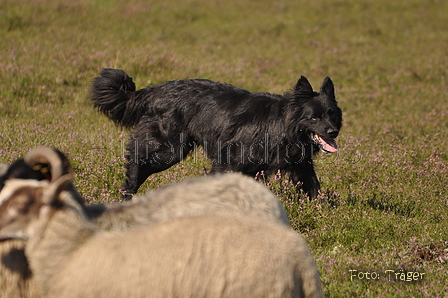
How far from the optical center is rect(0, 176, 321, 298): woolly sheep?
102 inches

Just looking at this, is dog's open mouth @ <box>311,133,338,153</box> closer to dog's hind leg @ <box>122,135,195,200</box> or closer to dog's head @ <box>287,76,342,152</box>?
dog's head @ <box>287,76,342,152</box>

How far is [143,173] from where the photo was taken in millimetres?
7383

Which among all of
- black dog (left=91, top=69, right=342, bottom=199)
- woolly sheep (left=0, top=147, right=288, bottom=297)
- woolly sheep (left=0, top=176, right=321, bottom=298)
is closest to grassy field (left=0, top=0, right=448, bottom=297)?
black dog (left=91, top=69, right=342, bottom=199)

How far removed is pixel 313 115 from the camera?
688 cm

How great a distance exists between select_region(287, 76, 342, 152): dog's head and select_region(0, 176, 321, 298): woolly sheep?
433 centimetres

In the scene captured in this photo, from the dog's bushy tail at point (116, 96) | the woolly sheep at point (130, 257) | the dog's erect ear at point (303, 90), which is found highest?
the woolly sheep at point (130, 257)

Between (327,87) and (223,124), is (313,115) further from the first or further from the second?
(223,124)

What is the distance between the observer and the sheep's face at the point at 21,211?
261cm

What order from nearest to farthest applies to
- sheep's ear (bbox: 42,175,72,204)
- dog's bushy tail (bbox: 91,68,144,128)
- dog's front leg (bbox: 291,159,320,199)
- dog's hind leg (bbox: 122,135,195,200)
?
sheep's ear (bbox: 42,175,72,204)
dog's front leg (bbox: 291,159,320,199)
dog's hind leg (bbox: 122,135,195,200)
dog's bushy tail (bbox: 91,68,144,128)

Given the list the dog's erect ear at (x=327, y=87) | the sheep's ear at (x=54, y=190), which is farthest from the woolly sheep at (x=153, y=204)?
the dog's erect ear at (x=327, y=87)

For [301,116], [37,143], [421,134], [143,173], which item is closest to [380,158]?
[301,116]

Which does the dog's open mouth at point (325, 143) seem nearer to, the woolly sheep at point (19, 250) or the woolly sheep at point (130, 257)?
the woolly sheep at point (130, 257)

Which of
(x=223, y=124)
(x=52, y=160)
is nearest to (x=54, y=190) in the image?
(x=52, y=160)

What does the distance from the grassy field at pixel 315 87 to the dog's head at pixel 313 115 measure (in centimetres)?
70
